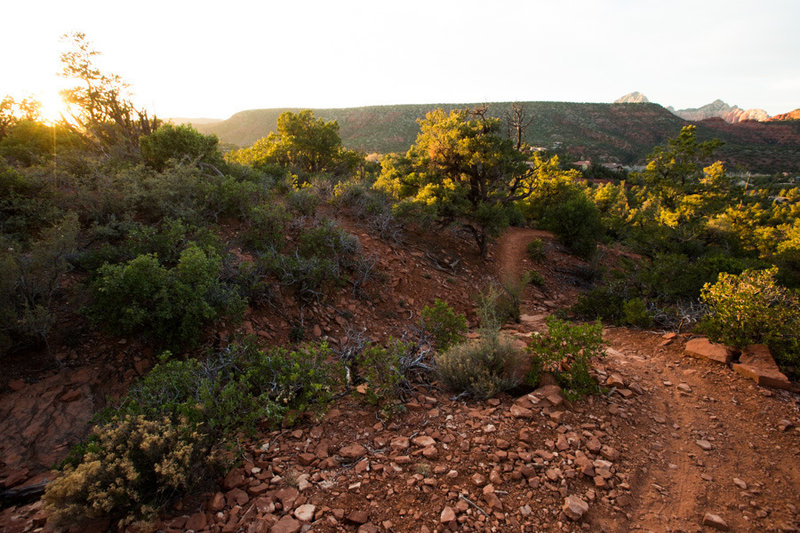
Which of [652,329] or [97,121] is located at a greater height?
[97,121]

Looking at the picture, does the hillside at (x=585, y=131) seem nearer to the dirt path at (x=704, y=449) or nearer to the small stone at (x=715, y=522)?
the dirt path at (x=704, y=449)

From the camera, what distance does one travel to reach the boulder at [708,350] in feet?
13.4

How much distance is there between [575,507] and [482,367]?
5.00ft

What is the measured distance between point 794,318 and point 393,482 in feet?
16.1

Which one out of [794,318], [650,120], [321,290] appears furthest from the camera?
[650,120]

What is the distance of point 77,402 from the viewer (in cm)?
358

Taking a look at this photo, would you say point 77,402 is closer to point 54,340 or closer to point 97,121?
point 54,340

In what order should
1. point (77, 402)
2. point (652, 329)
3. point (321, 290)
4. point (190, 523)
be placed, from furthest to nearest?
point (321, 290), point (652, 329), point (77, 402), point (190, 523)

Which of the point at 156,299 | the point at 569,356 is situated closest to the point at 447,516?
the point at 569,356

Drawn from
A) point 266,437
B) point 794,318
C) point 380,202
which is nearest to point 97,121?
point 380,202

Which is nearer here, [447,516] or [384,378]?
[447,516]

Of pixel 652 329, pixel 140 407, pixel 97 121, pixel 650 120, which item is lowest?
pixel 652 329

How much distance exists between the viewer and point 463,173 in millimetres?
11258

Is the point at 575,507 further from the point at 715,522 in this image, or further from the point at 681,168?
the point at 681,168
